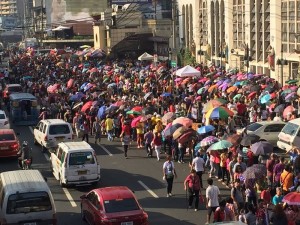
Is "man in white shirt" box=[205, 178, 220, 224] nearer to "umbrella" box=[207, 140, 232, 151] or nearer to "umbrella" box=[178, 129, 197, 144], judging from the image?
"umbrella" box=[207, 140, 232, 151]

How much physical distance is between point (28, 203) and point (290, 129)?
1230 cm

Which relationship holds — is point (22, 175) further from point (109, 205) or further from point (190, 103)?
point (190, 103)

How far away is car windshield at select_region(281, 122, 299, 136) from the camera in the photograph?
2553 cm

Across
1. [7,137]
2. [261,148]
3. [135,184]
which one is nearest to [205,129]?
[135,184]

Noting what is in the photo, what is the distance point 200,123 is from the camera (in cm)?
3089

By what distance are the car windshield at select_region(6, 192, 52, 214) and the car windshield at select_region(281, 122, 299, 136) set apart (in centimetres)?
1169

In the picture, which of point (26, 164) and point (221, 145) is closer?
point (221, 145)

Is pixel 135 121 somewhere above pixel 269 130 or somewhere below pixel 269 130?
above

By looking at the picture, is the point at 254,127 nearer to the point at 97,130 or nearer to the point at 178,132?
the point at 178,132

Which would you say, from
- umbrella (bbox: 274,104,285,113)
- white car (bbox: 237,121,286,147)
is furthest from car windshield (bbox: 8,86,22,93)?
white car (bbox: 237,121,286,147)

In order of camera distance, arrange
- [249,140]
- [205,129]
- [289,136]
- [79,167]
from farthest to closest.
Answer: [205,129], [289,136], [249,140], [79,167]

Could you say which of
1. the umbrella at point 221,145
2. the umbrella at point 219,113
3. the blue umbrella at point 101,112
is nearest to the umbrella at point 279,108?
the umbrella at point 219,113

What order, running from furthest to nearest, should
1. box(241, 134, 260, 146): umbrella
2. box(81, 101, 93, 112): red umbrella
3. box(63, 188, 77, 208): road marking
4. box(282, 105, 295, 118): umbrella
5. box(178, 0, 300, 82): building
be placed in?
box(178, 0, 300, 82): building < box(81, 101, 93, 112): red umbrella < box(282, 105, 295, 118): umbrella < box(241, 134, 260, 146): umbrella < box(63, 188, 77, 208): road marking

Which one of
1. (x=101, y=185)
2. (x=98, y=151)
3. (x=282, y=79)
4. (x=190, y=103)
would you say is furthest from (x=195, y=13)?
(x=101, y=185)
